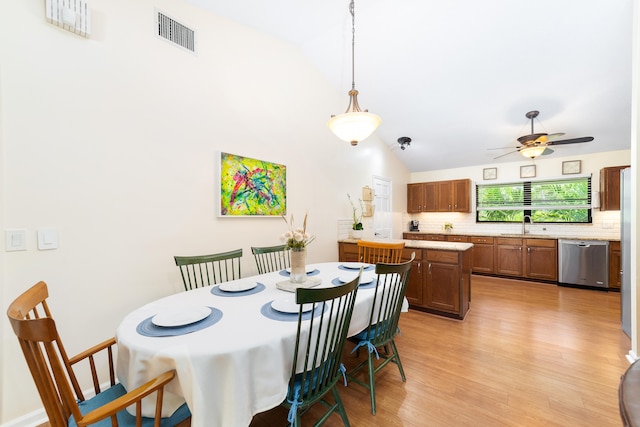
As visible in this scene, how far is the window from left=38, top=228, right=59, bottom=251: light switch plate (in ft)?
21.6

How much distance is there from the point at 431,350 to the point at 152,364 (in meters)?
2.35

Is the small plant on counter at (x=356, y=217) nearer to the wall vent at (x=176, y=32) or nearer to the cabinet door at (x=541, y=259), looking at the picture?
the wall vent at (x=176, y=32)

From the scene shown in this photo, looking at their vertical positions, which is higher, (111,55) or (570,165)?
(111,55)

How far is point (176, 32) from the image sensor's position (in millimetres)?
2340

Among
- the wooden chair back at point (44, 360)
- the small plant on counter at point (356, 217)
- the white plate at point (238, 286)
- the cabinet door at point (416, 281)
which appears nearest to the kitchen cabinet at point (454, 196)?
the small plant on counter at point (356, 217)

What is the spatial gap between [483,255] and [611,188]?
2172 mm

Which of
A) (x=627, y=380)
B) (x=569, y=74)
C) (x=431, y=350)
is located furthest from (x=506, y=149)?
(x=627, y=380)

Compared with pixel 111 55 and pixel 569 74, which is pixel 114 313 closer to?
pixel 111 55

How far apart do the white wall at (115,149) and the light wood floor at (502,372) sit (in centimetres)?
145

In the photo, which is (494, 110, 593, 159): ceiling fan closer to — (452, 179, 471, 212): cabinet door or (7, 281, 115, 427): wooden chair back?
(452, 179, 471, 212): cabinet door

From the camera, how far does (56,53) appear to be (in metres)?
1.75

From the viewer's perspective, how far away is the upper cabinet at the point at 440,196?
5762mm

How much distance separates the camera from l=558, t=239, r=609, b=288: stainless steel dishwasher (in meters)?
4.22

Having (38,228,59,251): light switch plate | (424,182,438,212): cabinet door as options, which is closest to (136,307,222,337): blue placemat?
(38,228,59,251): light switch plate
